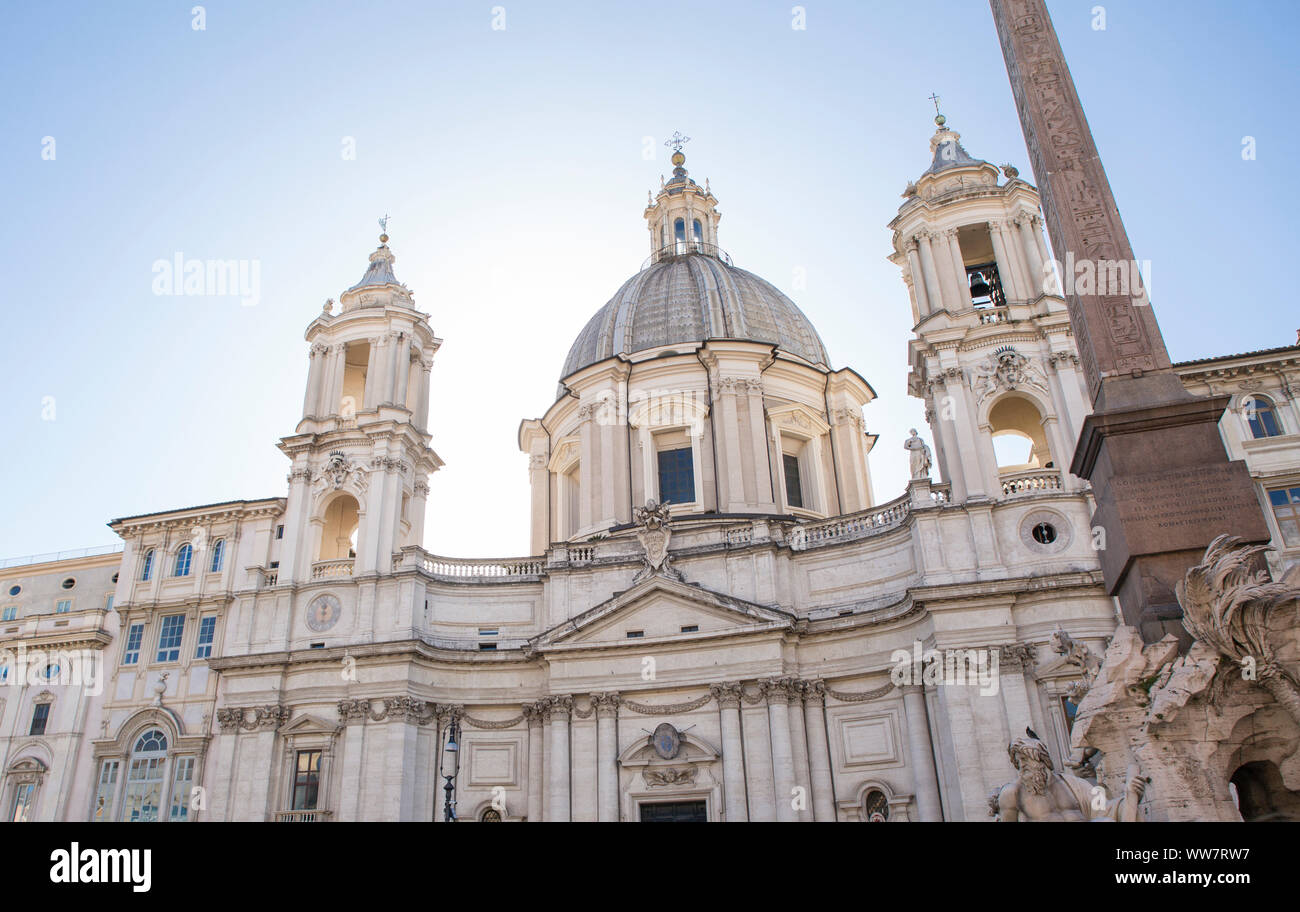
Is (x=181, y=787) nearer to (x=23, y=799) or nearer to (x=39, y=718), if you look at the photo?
(x=23, y=799)

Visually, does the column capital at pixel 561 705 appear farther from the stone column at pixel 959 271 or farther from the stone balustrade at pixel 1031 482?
the stone column at pixel 959 271

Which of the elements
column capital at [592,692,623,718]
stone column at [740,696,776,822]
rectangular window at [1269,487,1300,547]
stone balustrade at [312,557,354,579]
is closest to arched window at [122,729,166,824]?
stone balustrade at [312,557,354,579]

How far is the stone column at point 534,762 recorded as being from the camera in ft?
98.9

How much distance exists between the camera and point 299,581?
3350 centimetres

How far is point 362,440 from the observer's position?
35.8 metres

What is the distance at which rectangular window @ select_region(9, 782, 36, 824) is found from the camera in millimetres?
32188

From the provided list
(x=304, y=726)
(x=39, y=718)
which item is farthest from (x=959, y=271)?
(x=39, y=718)

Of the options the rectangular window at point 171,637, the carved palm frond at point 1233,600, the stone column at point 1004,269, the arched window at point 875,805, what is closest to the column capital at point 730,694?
the arched window at point 875,805

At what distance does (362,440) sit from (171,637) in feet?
31.9

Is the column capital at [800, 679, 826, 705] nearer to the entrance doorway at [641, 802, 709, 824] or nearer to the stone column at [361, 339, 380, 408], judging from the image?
Result: the entrance doorway at [641, 802, 709, 824]

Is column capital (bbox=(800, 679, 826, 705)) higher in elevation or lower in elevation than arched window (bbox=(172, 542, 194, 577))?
lower

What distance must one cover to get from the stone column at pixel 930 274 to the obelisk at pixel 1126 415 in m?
17.5

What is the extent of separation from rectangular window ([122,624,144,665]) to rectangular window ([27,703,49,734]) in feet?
10.4
